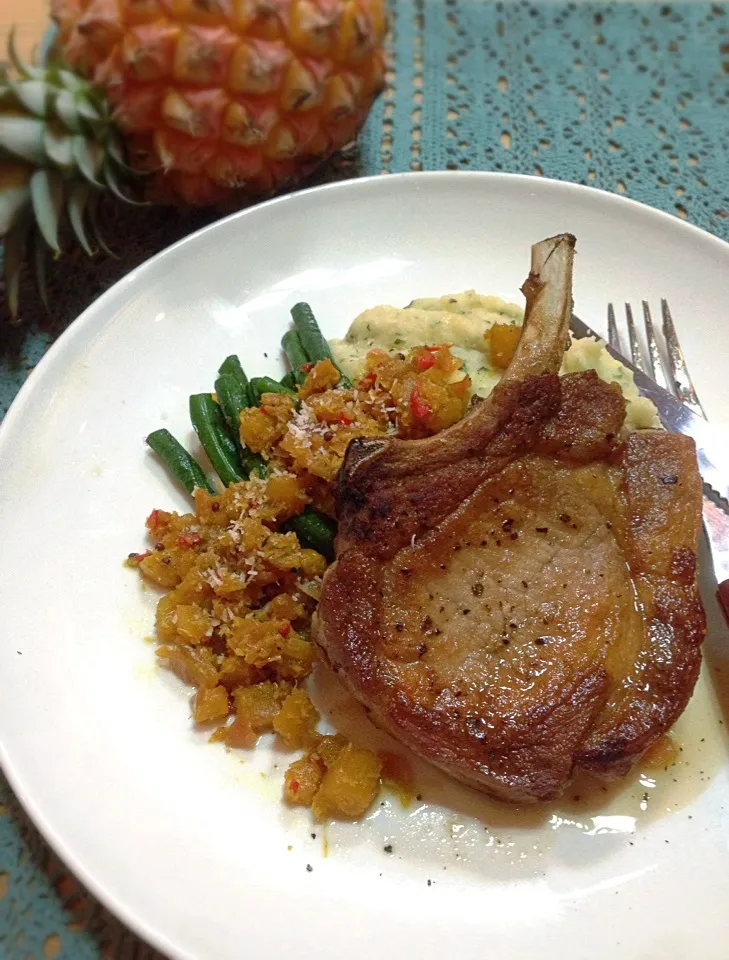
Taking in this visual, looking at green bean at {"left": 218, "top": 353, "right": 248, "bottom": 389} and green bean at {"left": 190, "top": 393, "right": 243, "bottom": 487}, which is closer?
green bean at {"left": 190, "top": 393, "right": 243, "bottom": 487}

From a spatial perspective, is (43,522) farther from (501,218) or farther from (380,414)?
(501,218)

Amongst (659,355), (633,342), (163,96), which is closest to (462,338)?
(633,342)

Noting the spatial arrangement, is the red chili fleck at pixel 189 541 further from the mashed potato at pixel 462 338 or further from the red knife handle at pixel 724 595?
the red knife handle at pixel 724 595

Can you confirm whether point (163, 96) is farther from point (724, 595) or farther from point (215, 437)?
point (724, 595)

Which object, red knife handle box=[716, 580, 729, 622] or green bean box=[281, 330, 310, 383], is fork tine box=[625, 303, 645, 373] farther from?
green bean box=[281, 330, 310, 383]

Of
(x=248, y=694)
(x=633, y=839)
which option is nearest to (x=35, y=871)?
(x=248, y=694)

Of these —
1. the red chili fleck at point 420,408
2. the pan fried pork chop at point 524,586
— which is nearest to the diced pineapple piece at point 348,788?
the pan fried pork chop at point 524,586

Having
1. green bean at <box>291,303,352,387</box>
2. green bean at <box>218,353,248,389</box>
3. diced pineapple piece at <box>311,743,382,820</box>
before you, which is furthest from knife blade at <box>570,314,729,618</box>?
green bean at <box>218,353,248,389</box>
